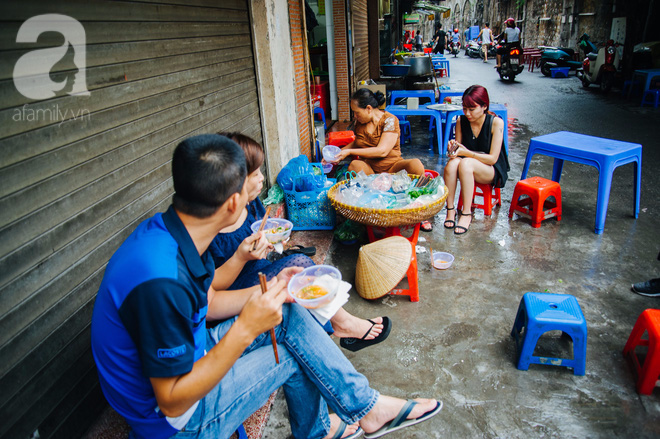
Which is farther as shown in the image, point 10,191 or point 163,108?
point 163,108

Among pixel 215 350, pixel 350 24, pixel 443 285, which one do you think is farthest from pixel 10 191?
pixel 350 24

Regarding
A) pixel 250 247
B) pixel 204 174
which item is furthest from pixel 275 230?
pixel 204 174

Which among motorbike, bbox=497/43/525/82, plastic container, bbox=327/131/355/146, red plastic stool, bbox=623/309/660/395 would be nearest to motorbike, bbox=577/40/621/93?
motorbike, bbox=497/43/525/82

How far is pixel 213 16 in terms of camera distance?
147 inches

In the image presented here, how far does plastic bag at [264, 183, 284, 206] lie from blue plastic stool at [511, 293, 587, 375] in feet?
9.24

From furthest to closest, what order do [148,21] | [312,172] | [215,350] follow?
[312,172], [148,21], [215,350]

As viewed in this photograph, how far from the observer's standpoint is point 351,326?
251 centimetres

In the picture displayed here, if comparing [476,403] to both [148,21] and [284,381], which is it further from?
[148,21]

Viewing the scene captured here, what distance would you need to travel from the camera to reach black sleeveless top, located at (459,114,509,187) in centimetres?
463

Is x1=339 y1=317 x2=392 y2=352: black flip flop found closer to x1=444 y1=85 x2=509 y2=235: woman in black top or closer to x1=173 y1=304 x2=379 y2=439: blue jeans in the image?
x1=173 y1=304 x2=379 y2=439: blue jeans

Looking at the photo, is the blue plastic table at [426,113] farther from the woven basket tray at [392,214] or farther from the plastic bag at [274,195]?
the woven basket tray at [392,214]

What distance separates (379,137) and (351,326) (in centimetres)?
285

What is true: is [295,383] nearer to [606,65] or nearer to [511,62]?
[606,65]

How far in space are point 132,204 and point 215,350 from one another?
58.8 inches
